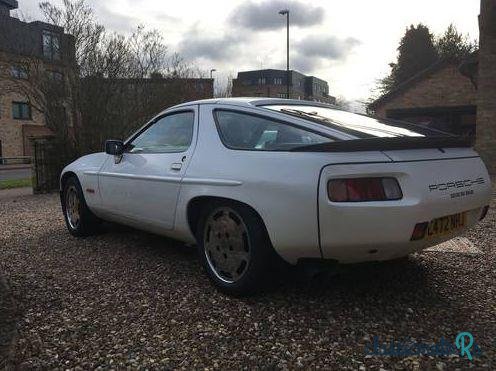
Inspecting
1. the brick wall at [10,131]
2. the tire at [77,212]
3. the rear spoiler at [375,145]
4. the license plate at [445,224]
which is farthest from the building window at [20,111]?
the license plate at [445,224]

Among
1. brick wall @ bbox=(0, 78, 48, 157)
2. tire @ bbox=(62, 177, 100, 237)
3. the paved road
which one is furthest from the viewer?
brick wall @ bbox=(0, 78, 48, 157)

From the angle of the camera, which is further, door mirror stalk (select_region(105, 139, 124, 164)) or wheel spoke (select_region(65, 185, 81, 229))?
wheel spoke (select_region(65, 185, 81, 229))

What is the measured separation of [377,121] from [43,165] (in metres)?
10.3

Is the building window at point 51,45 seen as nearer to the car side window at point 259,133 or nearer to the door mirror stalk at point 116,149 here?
the door mirror stalk at point 116,149

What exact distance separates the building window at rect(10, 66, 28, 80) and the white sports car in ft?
34.7

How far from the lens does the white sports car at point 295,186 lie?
2785mm

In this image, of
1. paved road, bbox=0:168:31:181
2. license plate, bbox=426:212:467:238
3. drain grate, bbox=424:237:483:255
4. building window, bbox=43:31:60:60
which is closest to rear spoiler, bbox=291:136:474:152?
license plate, bbox=426:212:467:238

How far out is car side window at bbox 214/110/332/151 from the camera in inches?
123

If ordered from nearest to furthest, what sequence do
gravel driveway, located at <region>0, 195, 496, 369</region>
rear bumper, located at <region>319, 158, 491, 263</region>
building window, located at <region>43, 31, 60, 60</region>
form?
gravel driveway, located at <region>0, 195, 496, 369</region> → rear bumper, located at <region>319, 158, 491, 263</region> → building window, located at <region>43, 31, 60, 60</region>

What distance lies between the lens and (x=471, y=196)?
10.6 feet

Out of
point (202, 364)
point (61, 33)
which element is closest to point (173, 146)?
point (202, 364)

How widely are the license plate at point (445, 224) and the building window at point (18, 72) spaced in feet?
42.1

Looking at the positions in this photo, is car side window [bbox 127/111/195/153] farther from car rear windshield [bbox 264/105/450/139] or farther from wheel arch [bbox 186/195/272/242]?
car rear windshield [bbox 264/105/450/139]

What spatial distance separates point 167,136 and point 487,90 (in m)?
12.9
